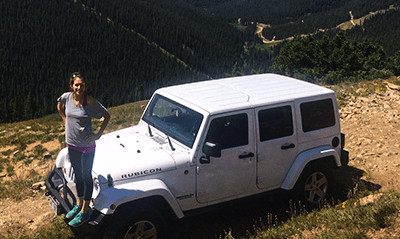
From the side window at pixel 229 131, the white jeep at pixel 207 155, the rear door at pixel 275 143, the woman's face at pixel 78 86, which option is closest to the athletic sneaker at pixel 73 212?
the white jeep at pixel 207 155

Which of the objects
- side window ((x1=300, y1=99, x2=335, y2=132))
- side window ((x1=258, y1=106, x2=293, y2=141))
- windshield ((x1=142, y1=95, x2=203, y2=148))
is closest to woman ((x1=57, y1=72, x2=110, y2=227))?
windshield ((x1=142, y1=95, x2=203, y2=148))

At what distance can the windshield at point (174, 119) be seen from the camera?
6602mm

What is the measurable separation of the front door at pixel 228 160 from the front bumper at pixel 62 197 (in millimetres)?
1666

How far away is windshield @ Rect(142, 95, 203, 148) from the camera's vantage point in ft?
21.7

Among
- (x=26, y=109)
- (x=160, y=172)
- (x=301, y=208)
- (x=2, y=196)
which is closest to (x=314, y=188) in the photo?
(x=301, y=208)

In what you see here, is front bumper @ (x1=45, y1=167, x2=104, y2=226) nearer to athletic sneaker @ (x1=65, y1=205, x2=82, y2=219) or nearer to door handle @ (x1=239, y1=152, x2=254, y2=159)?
athletic sneaker @ (x1=65, y1=205, x2=82, y2=219)

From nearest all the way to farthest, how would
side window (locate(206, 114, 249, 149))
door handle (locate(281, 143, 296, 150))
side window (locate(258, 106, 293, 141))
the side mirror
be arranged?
the side mirror
side window (locate(206, 114, 249, 149))
side window (locate(258, 106, 293, 141))
door handle (locate(281, 143, 296, 150))

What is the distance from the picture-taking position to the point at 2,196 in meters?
9.41

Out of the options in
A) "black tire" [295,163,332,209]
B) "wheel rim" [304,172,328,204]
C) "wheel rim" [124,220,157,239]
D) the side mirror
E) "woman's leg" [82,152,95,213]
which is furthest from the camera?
"wheel rim" [304,172,328,204]

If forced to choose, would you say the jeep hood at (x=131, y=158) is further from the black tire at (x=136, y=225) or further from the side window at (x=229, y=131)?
the side window at (x=229, y=131)

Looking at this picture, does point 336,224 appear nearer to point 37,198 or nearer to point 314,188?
point 314,188

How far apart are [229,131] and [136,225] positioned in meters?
2.10

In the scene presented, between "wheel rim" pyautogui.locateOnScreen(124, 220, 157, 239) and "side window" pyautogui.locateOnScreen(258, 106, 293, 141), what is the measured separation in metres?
2.37

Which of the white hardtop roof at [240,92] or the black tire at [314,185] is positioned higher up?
the white hardtop roof at [240,92]
